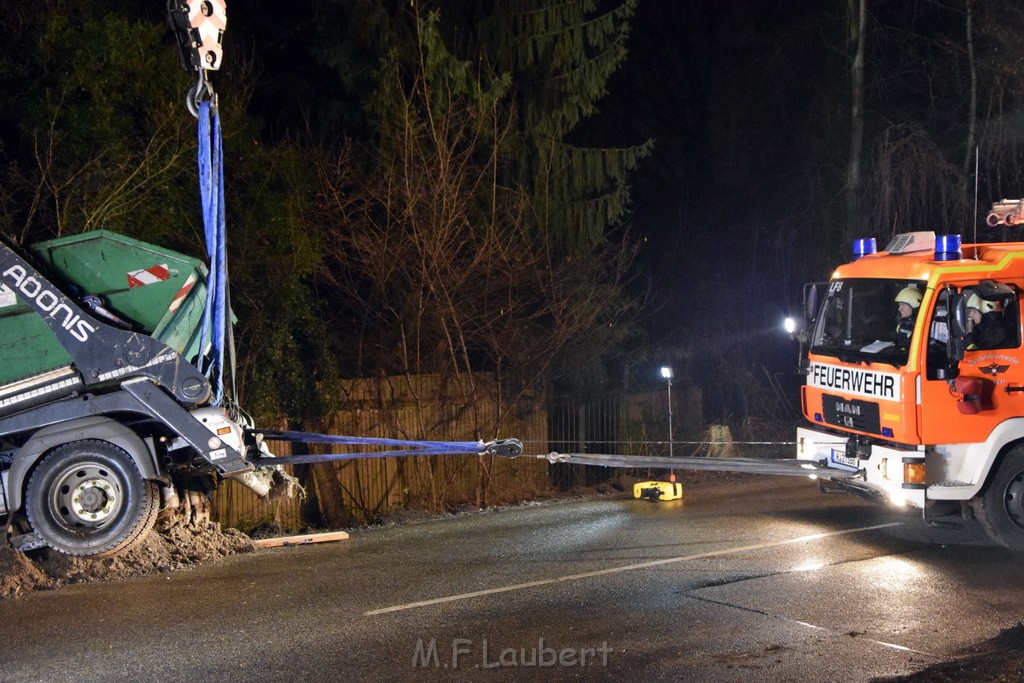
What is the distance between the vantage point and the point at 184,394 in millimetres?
7066

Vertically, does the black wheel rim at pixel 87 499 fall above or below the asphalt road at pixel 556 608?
above

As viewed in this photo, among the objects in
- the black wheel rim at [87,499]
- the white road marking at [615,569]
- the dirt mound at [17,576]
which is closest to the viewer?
the black wheel rim at [87,499]

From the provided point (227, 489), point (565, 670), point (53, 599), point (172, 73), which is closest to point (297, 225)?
point (172, 73)

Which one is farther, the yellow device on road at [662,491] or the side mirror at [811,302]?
the yellow device on road at [662,491]

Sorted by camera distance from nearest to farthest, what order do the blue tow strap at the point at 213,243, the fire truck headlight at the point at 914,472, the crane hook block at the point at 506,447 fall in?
the blue tow strap at the point at 213,243 < the crane hook block at the point at 506,447 < the fire truck headlight at the point at 914,472

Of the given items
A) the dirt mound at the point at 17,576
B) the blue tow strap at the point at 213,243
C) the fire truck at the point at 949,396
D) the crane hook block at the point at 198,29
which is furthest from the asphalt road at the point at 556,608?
the crane hook block at the point at 198,29

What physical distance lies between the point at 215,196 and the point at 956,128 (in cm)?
1581

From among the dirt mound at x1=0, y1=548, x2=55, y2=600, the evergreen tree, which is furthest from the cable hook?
the evergreen tree

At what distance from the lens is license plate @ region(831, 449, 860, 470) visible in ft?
31.2

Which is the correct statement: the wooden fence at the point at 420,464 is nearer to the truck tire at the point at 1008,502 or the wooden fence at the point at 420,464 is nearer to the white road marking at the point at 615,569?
the white road marking at the point at 615,569

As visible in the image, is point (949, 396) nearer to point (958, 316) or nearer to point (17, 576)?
point (958, 316)

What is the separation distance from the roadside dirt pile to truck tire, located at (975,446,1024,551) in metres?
7.02

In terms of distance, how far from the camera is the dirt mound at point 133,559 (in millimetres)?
8648
